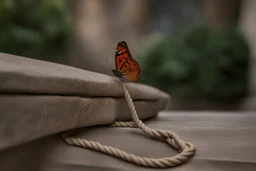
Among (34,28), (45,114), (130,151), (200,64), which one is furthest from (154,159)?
(200,64)

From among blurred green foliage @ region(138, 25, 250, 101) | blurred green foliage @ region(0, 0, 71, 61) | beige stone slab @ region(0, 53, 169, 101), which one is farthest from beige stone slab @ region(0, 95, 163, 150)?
blurred green foliage @ region(138, 25, 250, 101)

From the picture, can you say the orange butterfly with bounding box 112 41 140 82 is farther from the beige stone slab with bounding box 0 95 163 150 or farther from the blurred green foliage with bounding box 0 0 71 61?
the blurred green foliage with bounding box 0 0 71 61

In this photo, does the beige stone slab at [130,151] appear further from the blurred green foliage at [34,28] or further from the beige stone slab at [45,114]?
the blurred green foliage at [34,28]

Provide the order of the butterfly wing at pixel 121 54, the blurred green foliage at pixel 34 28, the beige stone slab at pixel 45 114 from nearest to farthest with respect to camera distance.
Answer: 1. the beige stone slab at pixel 45 114
2. the butterfly wing at pixel 121 54
3. the blurred green foliage at pixel 34 28

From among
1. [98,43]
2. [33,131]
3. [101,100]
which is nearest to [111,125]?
[101,100]

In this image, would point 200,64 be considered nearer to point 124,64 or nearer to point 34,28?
point 34,28

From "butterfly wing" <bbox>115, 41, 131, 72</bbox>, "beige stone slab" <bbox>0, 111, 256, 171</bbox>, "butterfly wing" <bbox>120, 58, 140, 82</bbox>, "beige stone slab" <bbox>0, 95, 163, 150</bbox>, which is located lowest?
"beige stone slab" <bbox>0, 111, 256, 171</bbox>

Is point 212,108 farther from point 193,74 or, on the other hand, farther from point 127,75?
point 127,75

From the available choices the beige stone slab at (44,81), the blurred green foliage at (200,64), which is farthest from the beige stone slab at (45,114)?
the blurred green foliage at (200,64)
